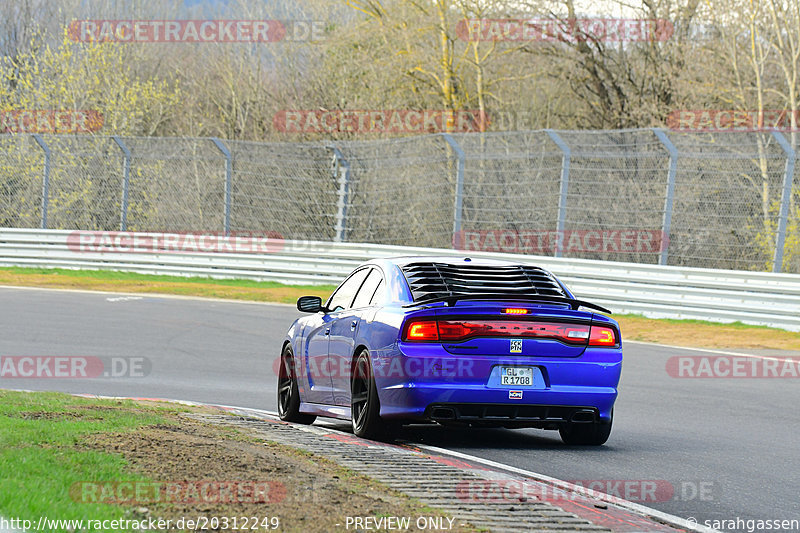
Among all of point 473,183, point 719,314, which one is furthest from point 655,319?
point 473,183

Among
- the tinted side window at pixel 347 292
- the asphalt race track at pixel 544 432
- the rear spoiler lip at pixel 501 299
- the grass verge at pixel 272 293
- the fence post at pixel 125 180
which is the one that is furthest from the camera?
the fence post at pixel 125 180

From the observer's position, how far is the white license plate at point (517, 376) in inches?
312

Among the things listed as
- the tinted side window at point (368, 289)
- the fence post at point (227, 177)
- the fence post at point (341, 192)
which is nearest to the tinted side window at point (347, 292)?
the tinted side window at point (368, 289)

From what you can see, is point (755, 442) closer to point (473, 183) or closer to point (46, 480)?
point (46, 480)

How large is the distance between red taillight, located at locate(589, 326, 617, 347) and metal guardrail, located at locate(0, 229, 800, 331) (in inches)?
479

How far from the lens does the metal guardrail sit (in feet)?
65.0

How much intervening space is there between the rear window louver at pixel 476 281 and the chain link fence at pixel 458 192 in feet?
38.9

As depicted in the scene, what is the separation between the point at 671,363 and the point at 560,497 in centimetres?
927

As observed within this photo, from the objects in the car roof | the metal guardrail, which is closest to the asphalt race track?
the car roof

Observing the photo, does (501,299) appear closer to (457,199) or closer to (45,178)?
(457,199)

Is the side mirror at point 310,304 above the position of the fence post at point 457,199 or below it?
below

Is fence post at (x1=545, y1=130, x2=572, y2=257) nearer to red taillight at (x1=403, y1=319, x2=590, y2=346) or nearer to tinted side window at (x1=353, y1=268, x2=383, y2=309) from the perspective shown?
tinted side window at (x1=353, y1=268, x2=383, y2=309)

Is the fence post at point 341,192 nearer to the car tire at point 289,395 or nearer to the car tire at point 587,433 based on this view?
the car tire at point 289,395

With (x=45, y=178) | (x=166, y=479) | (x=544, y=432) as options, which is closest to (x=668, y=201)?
(x=544, y=432)
